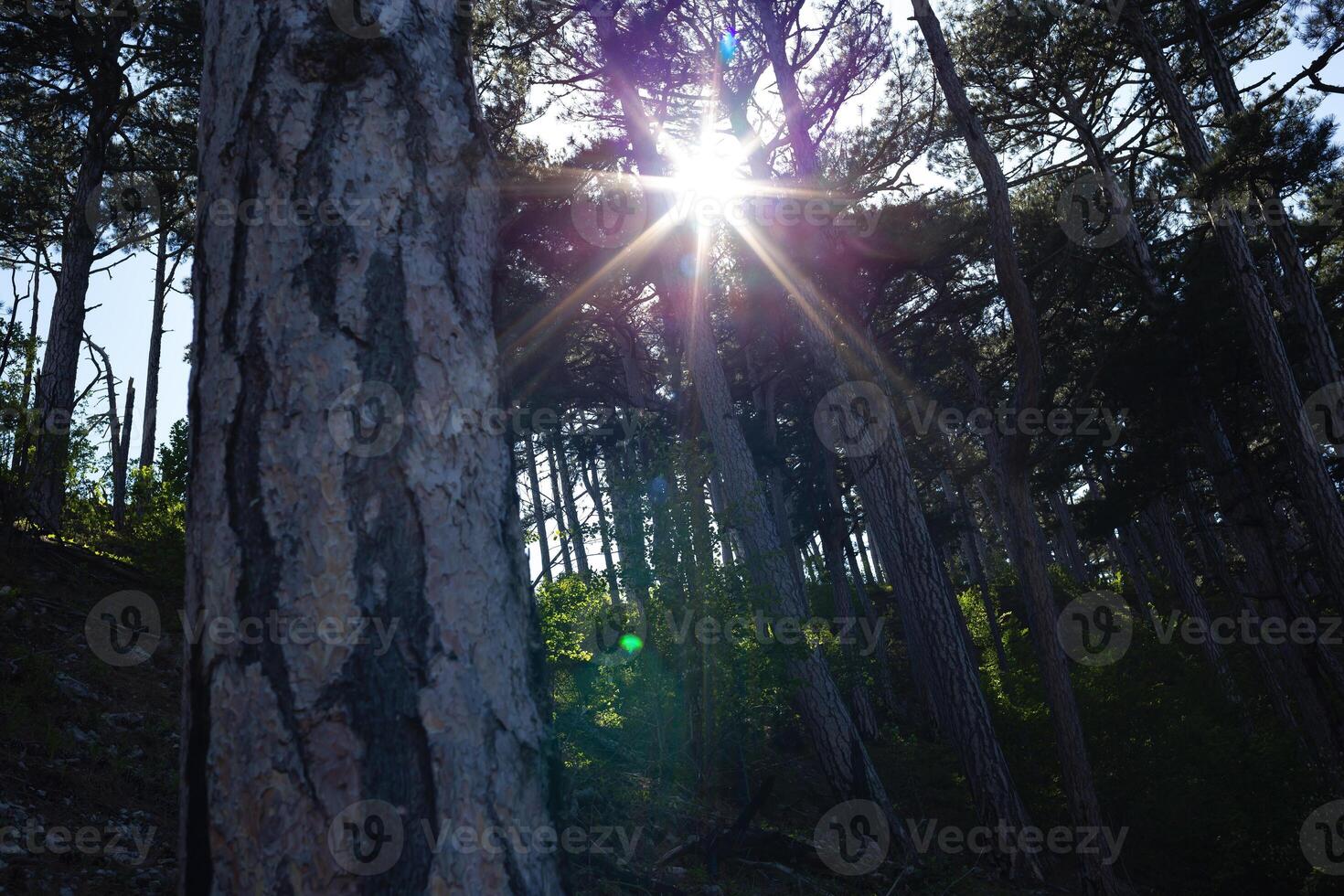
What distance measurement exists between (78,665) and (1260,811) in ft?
39.3

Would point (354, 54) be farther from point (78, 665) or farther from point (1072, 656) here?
point (1072, 656)

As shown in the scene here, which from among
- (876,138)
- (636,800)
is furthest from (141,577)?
(876,138)

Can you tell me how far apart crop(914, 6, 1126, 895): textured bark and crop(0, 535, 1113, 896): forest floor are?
1.21 metres

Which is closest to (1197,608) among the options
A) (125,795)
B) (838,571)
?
(838,571)

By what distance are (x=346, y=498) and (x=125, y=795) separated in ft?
16.5

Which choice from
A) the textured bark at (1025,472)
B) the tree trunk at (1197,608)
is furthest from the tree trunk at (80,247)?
the tree trunk at (1197,608)

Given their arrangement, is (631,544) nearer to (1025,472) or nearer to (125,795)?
(1025,472)

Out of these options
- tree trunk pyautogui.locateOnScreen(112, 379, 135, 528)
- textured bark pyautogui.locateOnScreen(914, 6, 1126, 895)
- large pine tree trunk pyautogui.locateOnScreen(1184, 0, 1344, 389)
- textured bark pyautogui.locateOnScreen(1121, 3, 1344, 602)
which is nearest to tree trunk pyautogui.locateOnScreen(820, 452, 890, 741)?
textured bark pyautogui.locateOnScreen(914, 6, 1126, 895)

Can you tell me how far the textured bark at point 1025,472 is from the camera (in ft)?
19.8

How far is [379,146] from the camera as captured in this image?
1.07 meters

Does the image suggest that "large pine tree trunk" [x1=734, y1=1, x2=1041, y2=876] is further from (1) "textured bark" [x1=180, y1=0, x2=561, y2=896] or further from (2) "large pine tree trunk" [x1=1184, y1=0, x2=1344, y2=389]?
(1) "textured bark" [x1=180, y1=0, x2=561, y2=896]

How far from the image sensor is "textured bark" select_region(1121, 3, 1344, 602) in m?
7.48

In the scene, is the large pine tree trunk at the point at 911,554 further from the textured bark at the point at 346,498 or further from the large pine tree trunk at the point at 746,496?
the textured bark at the point at 346,498

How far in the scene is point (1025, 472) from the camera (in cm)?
775
